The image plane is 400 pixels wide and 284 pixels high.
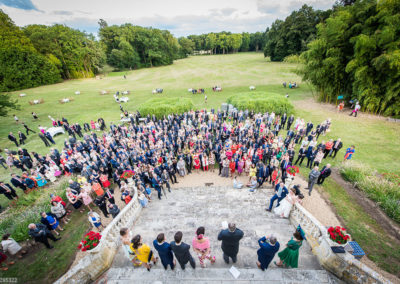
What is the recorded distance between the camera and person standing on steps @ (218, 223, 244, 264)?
4.32 metres

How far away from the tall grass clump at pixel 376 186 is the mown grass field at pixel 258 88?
1.00 metres

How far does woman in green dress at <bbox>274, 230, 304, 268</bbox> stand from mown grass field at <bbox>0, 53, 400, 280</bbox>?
4.13m

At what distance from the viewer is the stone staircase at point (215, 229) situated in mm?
4641

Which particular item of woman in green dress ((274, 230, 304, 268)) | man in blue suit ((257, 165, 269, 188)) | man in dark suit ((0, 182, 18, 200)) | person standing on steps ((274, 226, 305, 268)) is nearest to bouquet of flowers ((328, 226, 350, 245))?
person standing on steps ((274, 226, 305, 268))

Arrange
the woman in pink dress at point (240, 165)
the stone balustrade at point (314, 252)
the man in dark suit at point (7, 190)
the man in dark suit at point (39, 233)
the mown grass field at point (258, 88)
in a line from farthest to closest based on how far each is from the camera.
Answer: the woman in pink dress at point (240, 165), the man in dark suit at point (7, 190), the mown grass field at point (258, 88), the man in dark suit at point (39, 233), the stone balustrade at point (314, 252)

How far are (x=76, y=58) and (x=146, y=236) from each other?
214 feet

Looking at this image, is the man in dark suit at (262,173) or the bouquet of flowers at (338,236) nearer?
the bouquet of flowers at (338,236)

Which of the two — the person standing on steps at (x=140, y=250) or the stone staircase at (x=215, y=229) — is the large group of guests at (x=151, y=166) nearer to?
the stone staircase at (x=215, y=229)

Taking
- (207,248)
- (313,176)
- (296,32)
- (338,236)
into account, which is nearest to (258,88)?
(313,176)

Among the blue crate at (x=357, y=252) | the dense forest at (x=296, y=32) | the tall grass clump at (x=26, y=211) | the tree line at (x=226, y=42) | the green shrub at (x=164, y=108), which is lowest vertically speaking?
the tall grass clump at (x=26, y=211)

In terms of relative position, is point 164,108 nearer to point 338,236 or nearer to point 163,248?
point 163,248

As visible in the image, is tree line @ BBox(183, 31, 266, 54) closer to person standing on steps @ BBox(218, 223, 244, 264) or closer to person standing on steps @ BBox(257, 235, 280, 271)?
person standing on steps @ BBox(218, 223, 244, 264)

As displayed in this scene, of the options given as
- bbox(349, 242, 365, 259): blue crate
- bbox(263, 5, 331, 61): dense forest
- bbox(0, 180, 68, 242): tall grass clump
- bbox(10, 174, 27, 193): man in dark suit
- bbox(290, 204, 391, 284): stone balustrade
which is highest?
bbox(263, 5, 331, 61): dense forest

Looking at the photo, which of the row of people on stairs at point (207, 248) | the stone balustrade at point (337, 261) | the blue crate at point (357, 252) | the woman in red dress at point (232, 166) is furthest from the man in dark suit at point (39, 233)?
the blue crate at point (357, 252)
